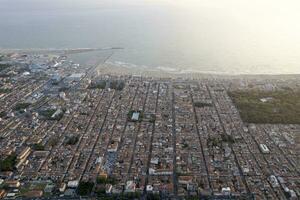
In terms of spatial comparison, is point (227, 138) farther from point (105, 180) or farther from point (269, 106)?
point (105, 180)

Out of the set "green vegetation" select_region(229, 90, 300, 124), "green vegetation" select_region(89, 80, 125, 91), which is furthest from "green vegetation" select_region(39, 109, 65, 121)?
"green vegetation" select_region(229, 90, 300, 124)

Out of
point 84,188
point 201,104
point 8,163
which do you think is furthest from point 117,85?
point 84,188

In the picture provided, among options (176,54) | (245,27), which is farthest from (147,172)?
(245,27)

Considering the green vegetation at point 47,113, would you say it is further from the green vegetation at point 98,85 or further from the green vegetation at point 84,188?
the green vegetation at point 84,188

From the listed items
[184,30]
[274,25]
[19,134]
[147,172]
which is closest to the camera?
[147,172]

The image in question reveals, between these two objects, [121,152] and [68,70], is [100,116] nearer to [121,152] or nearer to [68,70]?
[121,152]

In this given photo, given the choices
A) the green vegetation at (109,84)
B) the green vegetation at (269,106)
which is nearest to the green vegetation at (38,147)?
the green vegetation at (109,84)

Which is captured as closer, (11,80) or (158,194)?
(158,194)
